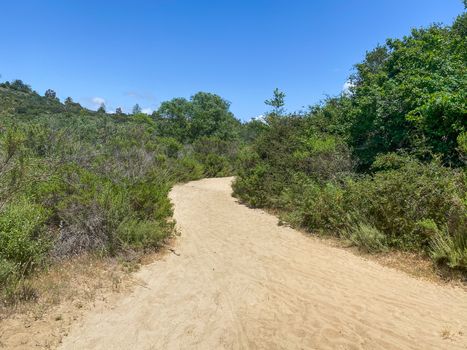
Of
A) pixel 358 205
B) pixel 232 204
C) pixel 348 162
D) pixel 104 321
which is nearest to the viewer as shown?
pixel 104 321

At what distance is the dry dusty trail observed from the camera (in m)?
4.44

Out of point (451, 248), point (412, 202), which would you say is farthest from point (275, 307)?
point (412, 202)

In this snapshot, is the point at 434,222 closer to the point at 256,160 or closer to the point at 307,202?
the point at 307,202

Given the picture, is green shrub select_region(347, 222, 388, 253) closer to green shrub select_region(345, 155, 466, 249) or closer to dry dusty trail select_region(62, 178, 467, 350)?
green shrub select_region(345, 155, 466, 249)

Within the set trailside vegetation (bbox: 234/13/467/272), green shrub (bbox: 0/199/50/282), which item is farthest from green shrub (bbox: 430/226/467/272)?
green shrub (bbox: 0/199/50/282)

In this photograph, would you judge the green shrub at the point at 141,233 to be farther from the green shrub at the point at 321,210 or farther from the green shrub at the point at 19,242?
the green shrub at the point at 321,210

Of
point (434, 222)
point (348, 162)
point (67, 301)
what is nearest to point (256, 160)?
point (348, 162)

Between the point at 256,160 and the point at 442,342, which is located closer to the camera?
the point at 442,342

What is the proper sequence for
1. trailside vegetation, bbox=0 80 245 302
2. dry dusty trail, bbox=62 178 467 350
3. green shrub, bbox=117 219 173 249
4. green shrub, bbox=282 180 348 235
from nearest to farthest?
1. dry dusty trail, bbox=62 178 467 350
2. trailside vegetation, bbox=0 80 245 302
3. green shrub, bbox=117 219 173 249
4. green shrub, bbox=282 180 348 235

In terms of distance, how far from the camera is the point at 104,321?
482 centimetres

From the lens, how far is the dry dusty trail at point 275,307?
4.44 m

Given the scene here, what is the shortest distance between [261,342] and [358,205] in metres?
5.51

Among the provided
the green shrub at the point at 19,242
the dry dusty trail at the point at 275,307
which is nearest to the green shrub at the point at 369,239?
the dry dusty trail at the point at 275,307

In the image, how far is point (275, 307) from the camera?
5402 millimetres
